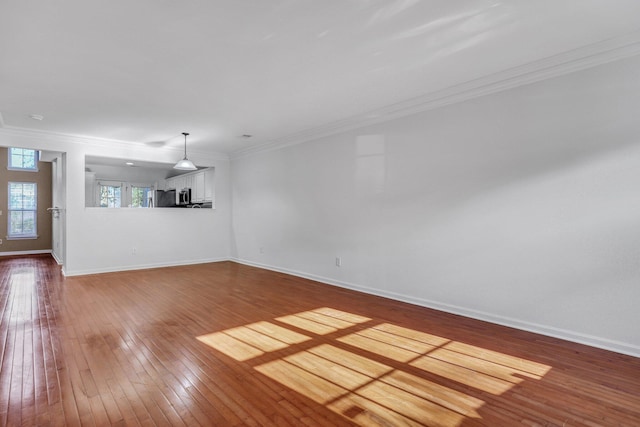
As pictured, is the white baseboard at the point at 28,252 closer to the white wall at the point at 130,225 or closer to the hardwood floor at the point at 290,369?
the white wall at the point at 130,225

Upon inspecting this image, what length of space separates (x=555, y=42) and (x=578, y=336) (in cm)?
255

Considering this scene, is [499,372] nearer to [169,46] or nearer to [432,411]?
[432,411]

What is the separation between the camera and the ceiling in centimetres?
226

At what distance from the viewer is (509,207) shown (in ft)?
11.0

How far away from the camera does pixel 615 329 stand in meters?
2.76

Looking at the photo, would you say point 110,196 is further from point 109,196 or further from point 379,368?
point 379,368

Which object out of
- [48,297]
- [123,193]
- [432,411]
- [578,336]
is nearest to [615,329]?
[578,336]

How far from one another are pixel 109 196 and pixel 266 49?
9187mm

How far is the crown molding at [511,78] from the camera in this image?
2.75m

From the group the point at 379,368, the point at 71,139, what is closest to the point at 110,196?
the point at 71,139

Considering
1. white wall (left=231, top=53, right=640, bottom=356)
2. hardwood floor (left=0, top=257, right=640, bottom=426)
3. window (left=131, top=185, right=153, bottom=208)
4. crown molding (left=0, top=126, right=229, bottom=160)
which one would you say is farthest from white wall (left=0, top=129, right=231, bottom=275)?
window (left=131, top=185, right=153, bottom=208)

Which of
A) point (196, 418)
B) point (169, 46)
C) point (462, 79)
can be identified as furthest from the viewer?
point (462, 79)

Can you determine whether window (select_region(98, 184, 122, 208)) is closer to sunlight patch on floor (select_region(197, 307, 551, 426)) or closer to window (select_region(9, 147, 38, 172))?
window (select_region(9, 147, 38, 172))

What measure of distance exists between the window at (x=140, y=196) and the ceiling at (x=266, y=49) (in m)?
5.95
